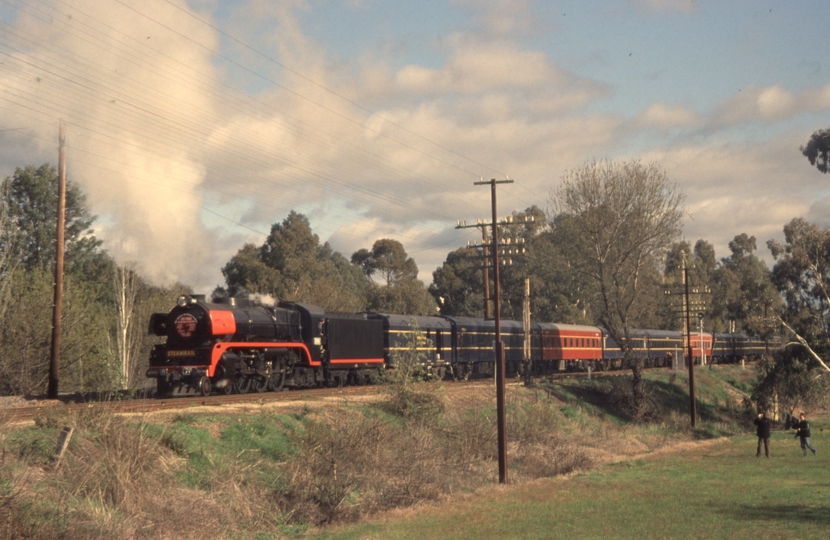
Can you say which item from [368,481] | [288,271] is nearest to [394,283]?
[288,271]

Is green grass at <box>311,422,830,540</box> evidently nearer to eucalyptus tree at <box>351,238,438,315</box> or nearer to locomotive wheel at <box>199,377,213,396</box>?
locomotive wheel at <box>199,377,213,396</box>

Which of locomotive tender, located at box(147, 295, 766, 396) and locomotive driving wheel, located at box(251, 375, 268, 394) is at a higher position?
locomotive tender, located at box(147, 295, 766, 396)

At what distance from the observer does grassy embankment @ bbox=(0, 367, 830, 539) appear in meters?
17.4

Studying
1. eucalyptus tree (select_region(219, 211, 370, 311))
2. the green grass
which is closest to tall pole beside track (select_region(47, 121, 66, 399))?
the green grass

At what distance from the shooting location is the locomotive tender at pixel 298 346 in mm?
30219

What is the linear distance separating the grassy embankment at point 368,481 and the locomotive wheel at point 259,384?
4.72 m

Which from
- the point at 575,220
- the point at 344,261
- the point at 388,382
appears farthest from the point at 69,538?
the point at 344,261

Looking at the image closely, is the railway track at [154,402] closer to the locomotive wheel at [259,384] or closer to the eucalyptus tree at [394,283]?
the locomotive wheel at [259,384]

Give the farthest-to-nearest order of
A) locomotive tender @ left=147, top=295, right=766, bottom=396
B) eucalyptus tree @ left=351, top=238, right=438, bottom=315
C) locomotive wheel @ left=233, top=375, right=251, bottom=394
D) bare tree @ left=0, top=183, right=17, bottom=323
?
eucalyptus tree @ left=351, top=238, right=438, bottom=315, locomotive wheel @ left=233, top=375, right=251, bottom=394, locomotive tender @ left=147, top=295, right=766, bottom=396, bare tree @ left=0, top=183, right=17, bottom=323

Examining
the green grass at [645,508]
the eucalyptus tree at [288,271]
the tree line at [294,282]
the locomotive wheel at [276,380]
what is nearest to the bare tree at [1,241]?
the tree line at [294,282]

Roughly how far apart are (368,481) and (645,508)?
7.91 meters

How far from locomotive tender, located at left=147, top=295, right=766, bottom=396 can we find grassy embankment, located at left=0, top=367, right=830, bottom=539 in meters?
4.63

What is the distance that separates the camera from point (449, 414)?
114ft

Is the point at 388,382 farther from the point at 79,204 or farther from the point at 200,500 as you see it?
the point at 79,204
